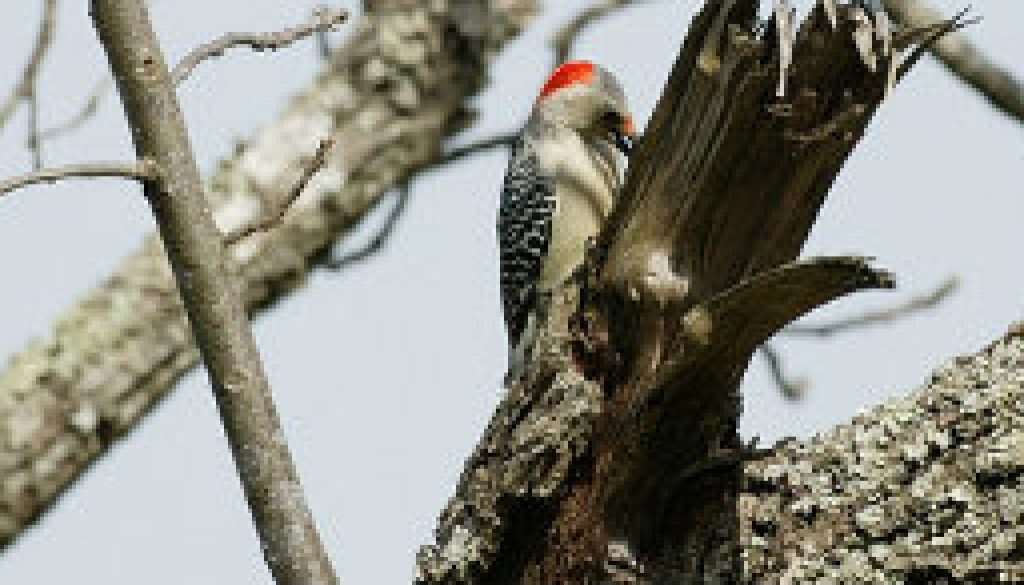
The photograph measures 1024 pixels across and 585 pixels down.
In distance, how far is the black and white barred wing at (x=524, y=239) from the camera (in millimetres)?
5812

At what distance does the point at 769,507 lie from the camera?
3.65 metres

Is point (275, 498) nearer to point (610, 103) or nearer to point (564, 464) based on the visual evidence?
point (564, 464)

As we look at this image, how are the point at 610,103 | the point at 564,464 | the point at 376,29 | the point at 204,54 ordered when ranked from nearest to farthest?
the point at 564,464, the point at 204,54, the point at 610,103, the point at 376,29

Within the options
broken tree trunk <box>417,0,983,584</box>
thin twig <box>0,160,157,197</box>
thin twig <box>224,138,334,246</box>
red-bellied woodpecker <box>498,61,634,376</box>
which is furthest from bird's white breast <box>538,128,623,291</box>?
thin twig <box>0,160,157,197</box>

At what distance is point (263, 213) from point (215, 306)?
2737 millimetres

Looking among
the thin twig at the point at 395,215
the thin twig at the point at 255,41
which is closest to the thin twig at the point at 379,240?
the thin twig at the point at 395,215

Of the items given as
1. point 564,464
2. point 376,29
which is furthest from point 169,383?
point 564,464

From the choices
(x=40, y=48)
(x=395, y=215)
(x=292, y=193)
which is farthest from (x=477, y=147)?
(x=292, y=193)

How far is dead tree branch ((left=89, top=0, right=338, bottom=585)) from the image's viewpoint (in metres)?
3.73

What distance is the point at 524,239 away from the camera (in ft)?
19.3

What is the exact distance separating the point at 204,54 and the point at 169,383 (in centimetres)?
304

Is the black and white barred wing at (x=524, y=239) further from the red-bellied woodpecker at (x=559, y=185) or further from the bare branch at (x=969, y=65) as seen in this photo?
the bare branch at (x=969, y=65)

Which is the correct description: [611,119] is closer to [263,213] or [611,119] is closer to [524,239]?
[524,239]

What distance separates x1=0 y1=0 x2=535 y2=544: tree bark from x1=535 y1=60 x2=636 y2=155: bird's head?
1462mm
